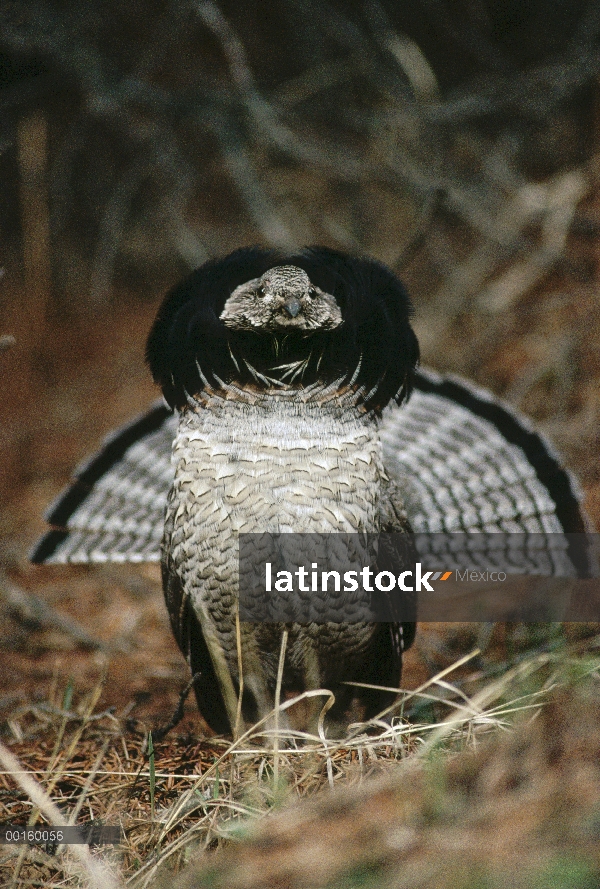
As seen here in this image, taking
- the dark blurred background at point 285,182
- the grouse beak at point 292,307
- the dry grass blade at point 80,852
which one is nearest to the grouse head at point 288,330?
the grouse beak at point 292,307

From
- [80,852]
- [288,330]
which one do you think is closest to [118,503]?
[288,330]

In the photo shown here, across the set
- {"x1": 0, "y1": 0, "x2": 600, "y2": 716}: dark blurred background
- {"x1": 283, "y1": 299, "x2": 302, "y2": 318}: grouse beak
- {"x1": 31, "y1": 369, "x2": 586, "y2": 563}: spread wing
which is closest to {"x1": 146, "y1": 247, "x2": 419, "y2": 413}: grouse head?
{"x1": 283, "y1": 299, "x2": 302, "y2": 318}: grouse beak

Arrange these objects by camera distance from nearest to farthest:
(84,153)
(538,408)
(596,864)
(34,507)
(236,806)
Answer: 1. (596,864)
2. (236,806)
3. (538,408)
4. (34,507)
5. (84,153)

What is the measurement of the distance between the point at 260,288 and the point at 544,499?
4.19 ft

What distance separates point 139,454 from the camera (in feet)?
9.30

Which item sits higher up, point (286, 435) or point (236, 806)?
point (286, 435)

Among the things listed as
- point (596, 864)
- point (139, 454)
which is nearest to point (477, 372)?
point (139, 454)

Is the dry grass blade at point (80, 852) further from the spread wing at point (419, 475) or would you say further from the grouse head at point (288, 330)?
the grouse head at point (288, 330)

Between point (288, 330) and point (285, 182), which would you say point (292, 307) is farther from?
point (285, 182)

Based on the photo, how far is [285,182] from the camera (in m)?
5.71

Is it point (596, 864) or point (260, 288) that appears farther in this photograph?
point (260, 288)

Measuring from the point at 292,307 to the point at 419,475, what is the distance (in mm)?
1016

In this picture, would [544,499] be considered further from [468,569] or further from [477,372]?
[477,372]

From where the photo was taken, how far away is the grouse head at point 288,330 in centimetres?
216
